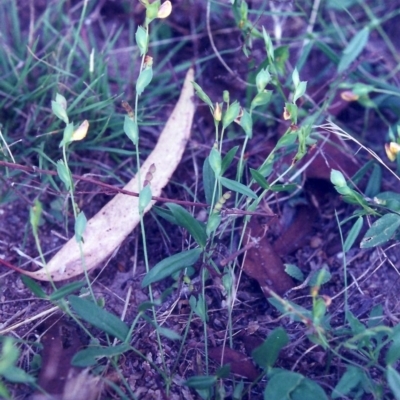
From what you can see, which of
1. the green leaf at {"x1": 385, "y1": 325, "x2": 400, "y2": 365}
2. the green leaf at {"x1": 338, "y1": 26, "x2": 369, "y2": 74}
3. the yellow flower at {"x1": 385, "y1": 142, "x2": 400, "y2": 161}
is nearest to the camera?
the green leaf at {"x1": 385, "y1": 325, "x2": 400, "y2": 365}

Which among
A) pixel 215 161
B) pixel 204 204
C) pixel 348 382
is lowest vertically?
pixel 348 382

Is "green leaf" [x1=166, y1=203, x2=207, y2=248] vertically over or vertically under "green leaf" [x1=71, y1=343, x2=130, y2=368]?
over

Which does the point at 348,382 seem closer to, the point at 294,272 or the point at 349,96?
the point at 294,272

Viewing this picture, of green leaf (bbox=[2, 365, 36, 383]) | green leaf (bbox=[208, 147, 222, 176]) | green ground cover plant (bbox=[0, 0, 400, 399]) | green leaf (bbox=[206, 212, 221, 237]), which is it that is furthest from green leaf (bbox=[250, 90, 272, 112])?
green leaf (bbox=[2, 365, 36, 383])

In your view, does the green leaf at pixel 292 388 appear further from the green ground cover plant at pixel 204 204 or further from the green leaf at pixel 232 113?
the green leaf at pixel 232 113

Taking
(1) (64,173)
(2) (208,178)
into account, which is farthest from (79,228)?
(2) (208,178)

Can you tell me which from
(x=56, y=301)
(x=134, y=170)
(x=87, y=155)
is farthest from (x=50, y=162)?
(x=56, y=301)

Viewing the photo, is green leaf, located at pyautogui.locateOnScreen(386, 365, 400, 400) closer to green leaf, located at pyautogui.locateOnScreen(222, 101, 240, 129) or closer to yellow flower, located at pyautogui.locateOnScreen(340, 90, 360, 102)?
green leaf, located at pyautogui.locateOnScreen(222, 101, 240, 129)

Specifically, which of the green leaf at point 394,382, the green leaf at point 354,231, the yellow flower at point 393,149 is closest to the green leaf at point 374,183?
the yellow flower at point 393,149
